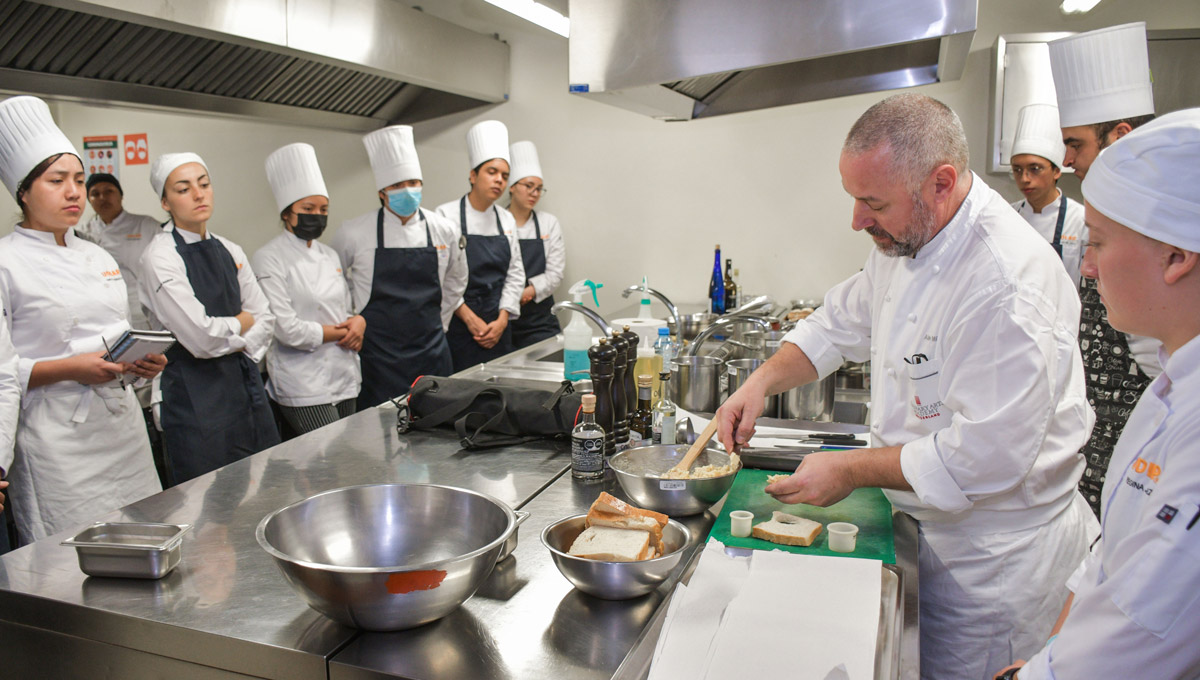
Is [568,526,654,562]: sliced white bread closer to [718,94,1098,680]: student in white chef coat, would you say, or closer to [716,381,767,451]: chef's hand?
[718,94,1098,680]: student in white chef coat

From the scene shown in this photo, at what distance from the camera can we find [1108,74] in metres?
2.42

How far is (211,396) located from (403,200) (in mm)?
1439

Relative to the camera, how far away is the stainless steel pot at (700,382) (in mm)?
2346

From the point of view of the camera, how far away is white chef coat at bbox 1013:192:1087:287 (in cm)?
297

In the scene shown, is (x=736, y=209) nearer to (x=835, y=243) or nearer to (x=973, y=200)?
(x=835, y=243)

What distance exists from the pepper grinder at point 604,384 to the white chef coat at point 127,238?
3762 millimetres

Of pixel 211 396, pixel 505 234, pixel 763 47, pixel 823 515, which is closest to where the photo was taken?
pixel 823 515

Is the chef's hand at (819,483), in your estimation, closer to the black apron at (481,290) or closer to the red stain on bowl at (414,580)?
the red stain on bowl at (414,580)

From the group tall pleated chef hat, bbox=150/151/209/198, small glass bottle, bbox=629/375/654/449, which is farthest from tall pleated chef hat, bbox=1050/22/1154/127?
tall pleated chef hat, bbox=150/151/209/198

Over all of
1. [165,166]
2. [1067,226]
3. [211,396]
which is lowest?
[211,396]

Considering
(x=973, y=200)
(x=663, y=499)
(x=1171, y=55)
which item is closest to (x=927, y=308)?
(x=973, y=200)

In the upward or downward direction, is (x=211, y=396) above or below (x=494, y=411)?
below

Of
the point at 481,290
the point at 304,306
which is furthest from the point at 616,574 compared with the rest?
the point at 481,290

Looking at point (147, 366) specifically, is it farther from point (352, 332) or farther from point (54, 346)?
point (352, 332)
